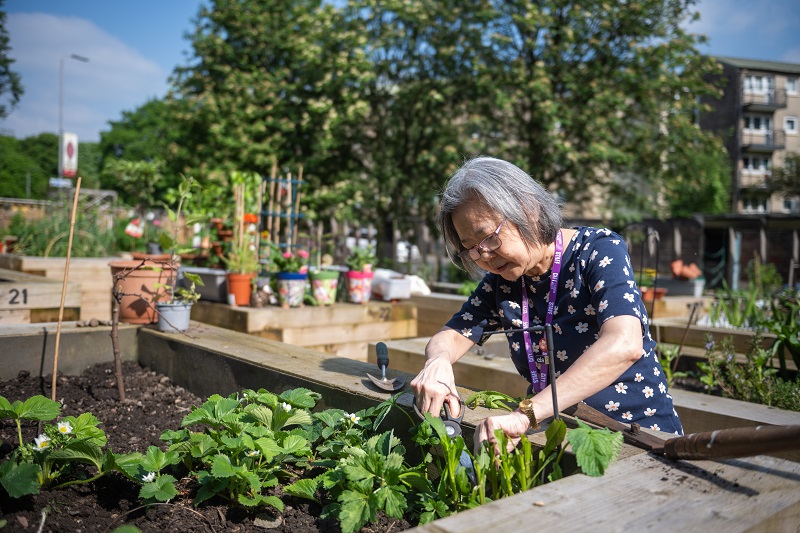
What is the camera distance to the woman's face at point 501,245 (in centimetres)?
176

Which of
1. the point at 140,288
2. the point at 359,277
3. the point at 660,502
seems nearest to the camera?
the point at 660,502

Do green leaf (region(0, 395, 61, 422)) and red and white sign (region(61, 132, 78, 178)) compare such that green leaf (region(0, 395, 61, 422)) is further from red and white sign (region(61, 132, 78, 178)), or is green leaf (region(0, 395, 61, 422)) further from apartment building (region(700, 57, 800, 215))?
apartment building (region(700, 57, 800, 215))

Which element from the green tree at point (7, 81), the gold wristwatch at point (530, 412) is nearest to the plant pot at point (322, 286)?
the gold wristwatch at point (530, 412)

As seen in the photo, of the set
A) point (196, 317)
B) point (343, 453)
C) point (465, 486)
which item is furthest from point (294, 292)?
point (465, 486)

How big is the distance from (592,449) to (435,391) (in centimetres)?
49

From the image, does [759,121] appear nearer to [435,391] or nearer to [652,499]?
[435,391]

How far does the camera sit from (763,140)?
134ft

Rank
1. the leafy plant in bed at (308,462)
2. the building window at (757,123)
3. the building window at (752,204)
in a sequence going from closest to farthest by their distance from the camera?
1. the leafy plant in bed at (308,462)
2. the building window at (752,204)
3. the building window at (757,123)

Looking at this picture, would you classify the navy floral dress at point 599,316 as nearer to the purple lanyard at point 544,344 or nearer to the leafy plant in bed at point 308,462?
the purple lanyard at point 544,344

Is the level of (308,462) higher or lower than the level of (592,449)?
lower

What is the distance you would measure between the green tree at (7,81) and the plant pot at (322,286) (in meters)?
22.6

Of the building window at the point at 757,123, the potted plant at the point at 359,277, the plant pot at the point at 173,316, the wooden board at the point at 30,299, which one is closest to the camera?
the plant pot at the point at 173,316

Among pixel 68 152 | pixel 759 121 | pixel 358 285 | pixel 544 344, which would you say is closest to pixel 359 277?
pixel 358 285

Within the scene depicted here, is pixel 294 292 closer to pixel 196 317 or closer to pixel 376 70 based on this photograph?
pixel 196 317
